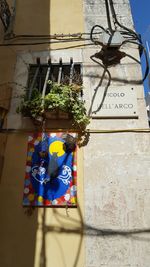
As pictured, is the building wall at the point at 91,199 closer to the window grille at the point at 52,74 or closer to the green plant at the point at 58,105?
the window grille at the point at 52,74

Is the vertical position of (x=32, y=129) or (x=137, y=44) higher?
(x=137, y=44)

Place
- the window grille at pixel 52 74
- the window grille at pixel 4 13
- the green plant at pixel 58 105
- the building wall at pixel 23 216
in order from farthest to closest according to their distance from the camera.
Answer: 1. the window grille at pixel 4 13
2. the window grille at pixel 52 74
3. the green plant at pixel 58 105
4. the building wall at pixel 23 216

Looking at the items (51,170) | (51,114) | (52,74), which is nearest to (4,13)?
(52,74)

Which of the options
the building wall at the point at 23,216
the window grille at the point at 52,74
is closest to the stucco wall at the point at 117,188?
the building wall at the point at 23,216

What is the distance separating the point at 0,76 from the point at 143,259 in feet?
14.8

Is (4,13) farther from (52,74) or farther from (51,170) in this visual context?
(51,170)

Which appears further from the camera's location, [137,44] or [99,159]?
[137,44]

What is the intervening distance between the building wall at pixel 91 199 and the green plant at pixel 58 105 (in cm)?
29

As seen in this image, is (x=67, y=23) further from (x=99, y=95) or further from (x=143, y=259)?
(x=143, y=259)

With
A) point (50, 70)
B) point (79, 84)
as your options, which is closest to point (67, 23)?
point (50, 70)

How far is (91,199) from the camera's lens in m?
4.54

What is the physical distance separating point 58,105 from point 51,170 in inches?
45.6

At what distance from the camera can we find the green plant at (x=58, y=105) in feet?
16.5

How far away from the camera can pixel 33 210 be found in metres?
4.45
